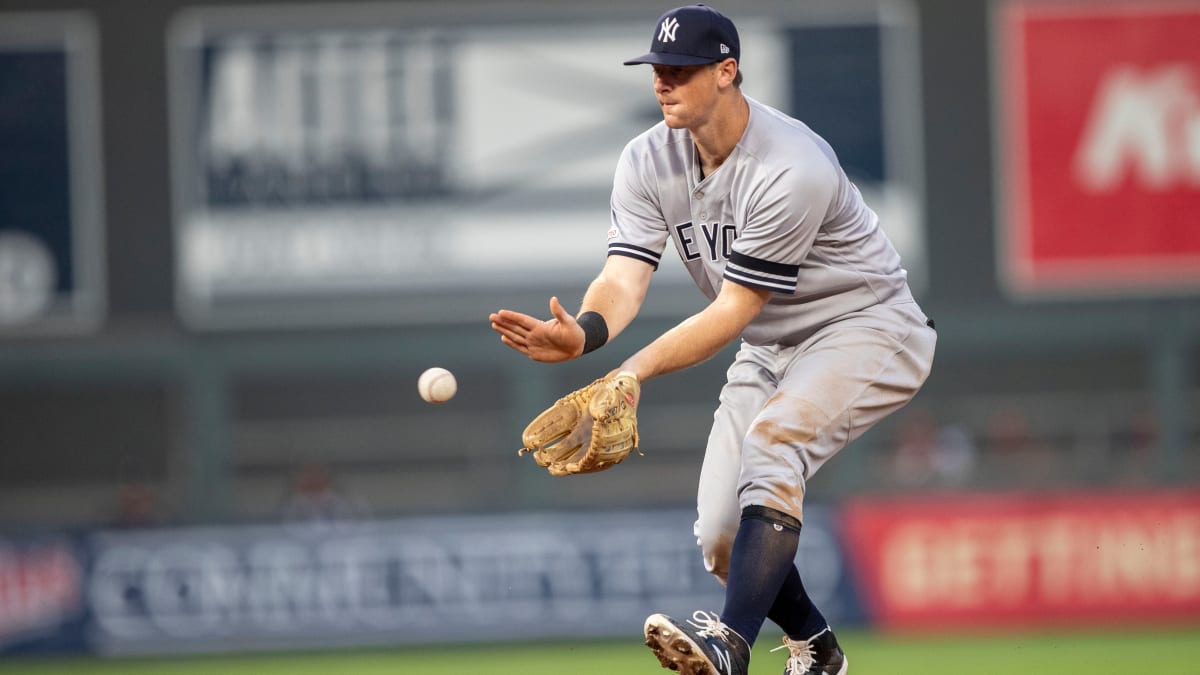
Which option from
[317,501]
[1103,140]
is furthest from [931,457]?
[317,501]

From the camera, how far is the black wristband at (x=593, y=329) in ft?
16.0

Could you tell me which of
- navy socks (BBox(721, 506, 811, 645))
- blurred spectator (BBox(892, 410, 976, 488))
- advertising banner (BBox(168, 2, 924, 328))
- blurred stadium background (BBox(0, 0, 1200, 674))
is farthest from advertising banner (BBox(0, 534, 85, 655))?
navy socks (BBox(721, 506, 811, 645))

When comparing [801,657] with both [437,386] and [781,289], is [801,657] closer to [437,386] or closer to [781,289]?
[781,289]

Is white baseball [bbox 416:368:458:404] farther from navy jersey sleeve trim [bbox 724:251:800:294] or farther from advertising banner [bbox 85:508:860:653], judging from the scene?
advertising banner [bbox 85:508:860:653]

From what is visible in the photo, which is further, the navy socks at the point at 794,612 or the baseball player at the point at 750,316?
the navy socks at the point at 794,612

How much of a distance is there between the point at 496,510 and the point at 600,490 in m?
4.94

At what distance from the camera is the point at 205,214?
625 inches

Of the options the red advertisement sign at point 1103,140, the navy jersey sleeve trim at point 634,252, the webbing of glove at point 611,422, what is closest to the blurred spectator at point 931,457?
the red advertisement sign at point 1103,140

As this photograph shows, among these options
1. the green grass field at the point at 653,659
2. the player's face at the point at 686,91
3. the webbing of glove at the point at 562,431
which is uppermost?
the player's face at the point at 686,91

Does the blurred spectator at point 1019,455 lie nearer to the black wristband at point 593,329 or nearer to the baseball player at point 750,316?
the baseball player at point 750,316

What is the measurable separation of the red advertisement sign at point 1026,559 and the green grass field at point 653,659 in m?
0.26

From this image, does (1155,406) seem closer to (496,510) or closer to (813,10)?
(813,10)

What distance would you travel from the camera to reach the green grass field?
10.3m

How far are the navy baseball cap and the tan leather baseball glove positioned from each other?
0.93 meters
